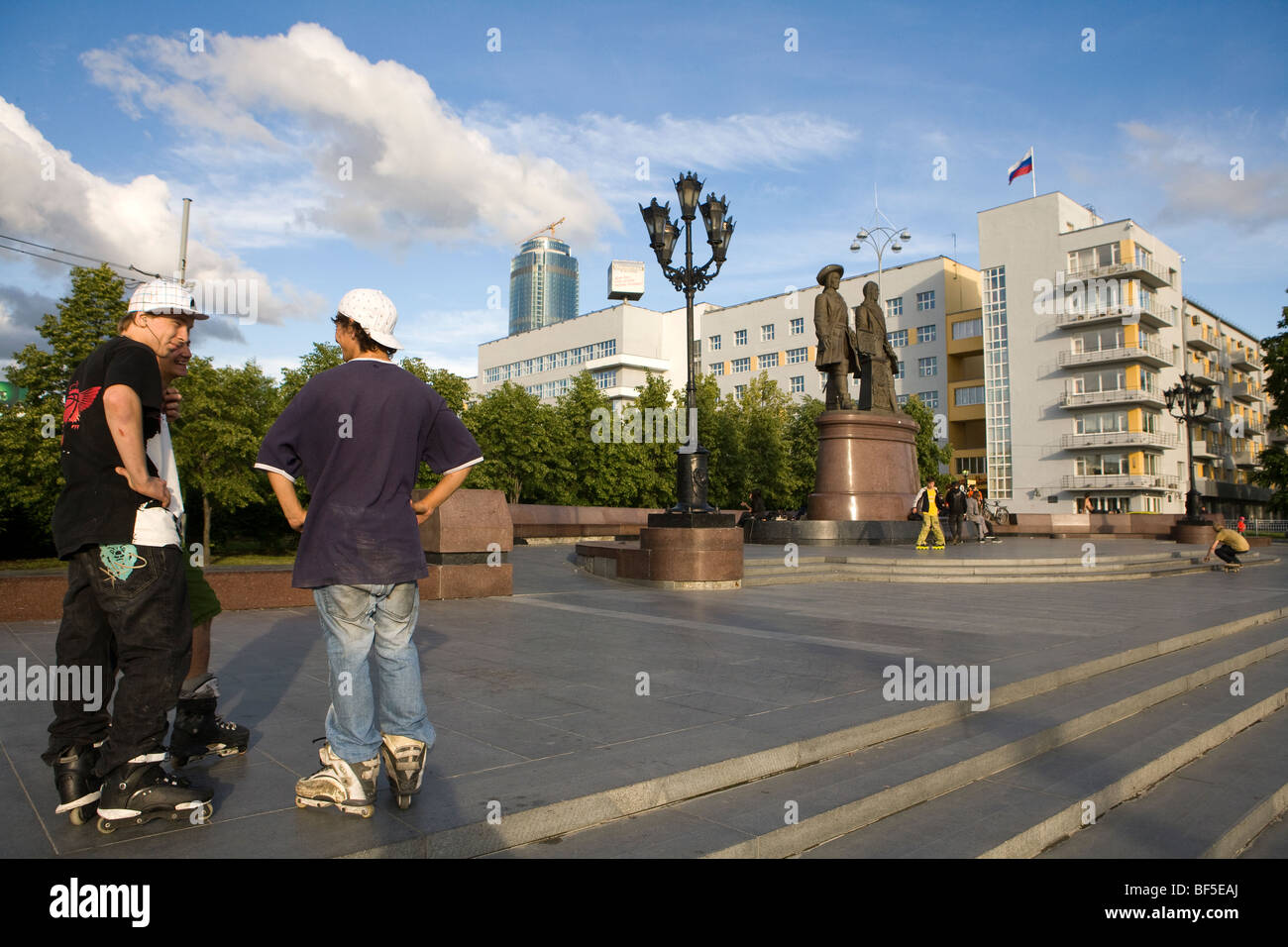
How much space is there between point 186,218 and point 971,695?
88.7 ft

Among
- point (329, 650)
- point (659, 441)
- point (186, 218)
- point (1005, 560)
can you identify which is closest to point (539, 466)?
point (659, 441)

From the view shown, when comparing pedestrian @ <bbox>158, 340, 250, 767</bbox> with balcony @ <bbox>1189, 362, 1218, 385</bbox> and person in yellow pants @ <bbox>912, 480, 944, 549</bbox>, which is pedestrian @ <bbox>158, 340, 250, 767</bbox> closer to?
person in yellow pants @ <bbox>912, 480, 944, 549</bbox>

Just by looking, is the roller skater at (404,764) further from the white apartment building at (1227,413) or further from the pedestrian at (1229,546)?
the white apartment building at (1227,413)

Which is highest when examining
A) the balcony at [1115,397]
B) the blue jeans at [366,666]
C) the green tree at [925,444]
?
the balcony at [1115,397]

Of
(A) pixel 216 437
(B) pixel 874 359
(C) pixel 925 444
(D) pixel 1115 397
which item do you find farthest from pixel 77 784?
(D) pixel 1115 397

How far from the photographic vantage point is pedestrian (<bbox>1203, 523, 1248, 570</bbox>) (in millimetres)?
17219

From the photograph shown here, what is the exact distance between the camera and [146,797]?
115 inches

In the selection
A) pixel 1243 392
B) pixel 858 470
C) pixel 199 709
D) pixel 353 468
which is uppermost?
pixel 1243 392

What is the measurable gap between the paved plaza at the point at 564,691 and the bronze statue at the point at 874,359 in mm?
11366

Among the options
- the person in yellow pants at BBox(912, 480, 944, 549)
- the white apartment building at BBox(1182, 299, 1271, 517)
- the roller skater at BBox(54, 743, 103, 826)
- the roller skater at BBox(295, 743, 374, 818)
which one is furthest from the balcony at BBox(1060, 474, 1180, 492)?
the roller skater at BBox(54, 743, 103, 826)

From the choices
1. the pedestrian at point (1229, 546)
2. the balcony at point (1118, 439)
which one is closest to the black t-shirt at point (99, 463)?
the pedestrian at point (1229, 546)

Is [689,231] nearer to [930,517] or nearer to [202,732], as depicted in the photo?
[930,517]

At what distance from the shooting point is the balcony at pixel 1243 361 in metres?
78.7

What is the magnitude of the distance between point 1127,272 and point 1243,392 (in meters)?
32.4
